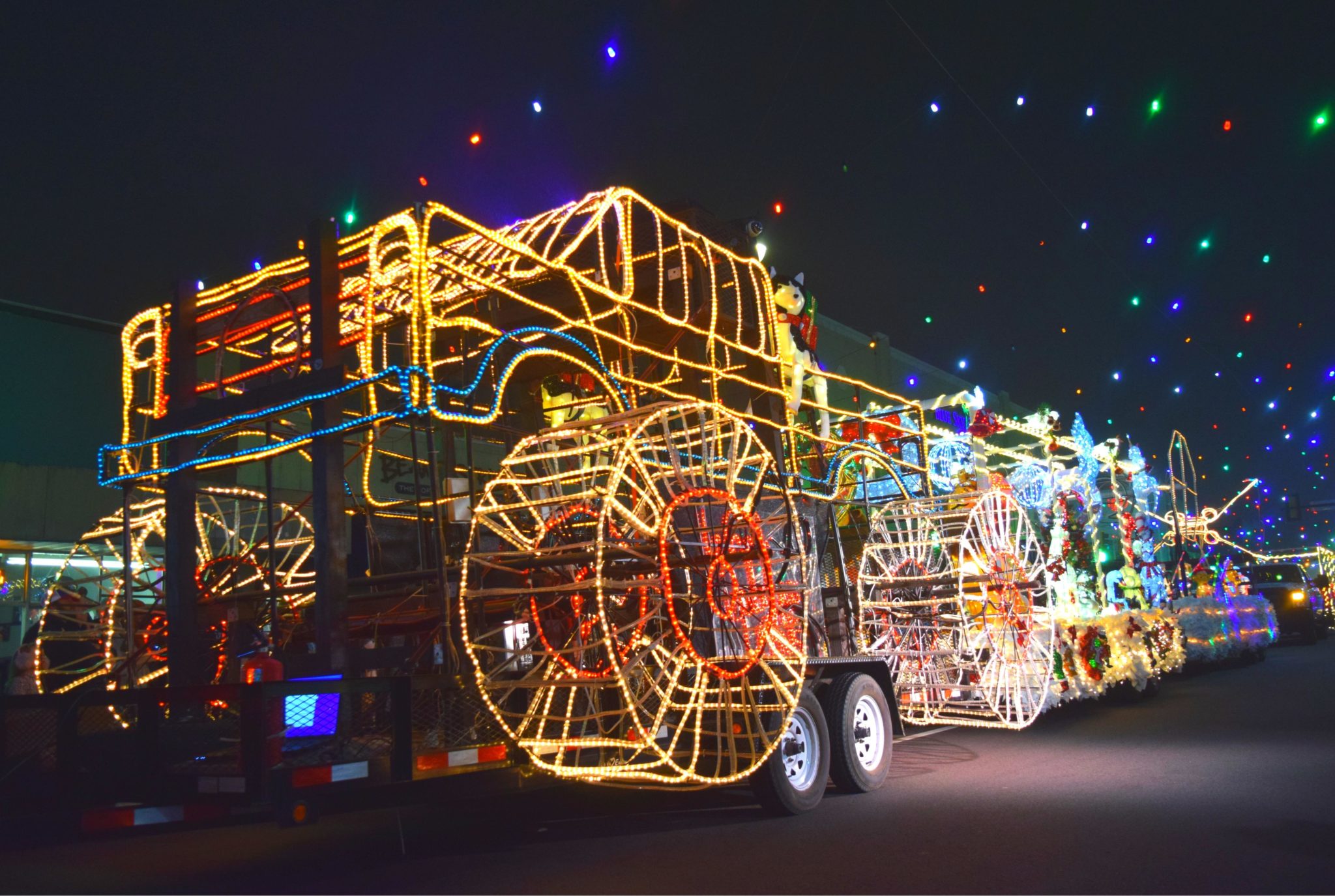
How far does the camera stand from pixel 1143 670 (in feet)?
48.6

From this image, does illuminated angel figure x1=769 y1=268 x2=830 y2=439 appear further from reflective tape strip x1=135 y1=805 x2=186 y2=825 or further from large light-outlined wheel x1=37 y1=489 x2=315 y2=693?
reflective tape strip x1=135 y1=805 x2=186 y2=825

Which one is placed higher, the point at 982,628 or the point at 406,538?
the point at 406,538

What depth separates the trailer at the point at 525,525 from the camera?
5.89 meters

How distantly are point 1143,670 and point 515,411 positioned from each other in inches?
434

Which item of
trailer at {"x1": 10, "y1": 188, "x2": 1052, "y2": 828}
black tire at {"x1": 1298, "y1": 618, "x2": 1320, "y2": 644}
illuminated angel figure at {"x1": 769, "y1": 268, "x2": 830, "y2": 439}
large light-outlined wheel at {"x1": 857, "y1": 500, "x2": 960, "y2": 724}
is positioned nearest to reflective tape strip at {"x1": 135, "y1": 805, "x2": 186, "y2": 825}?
trailer at {"x1": 10, "y1": 188, "x2": 1052, "y2": 828}

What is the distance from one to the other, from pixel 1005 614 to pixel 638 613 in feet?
18.4

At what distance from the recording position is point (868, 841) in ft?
20.5

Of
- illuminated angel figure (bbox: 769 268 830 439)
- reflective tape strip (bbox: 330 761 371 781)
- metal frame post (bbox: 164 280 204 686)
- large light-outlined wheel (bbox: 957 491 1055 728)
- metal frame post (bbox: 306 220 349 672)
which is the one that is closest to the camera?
reflective tape strip (bbox: 330 761 371 781)

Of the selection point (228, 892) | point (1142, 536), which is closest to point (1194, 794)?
point (228, 892)

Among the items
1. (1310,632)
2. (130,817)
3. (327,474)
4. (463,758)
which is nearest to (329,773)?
(463,758)

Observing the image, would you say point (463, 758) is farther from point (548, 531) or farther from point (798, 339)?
point (798, 339)

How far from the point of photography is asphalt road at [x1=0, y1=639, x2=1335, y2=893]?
5.26 metres

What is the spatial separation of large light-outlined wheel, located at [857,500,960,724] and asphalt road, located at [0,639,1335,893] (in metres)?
1.26

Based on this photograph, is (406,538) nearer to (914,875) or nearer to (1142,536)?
(914,875)
